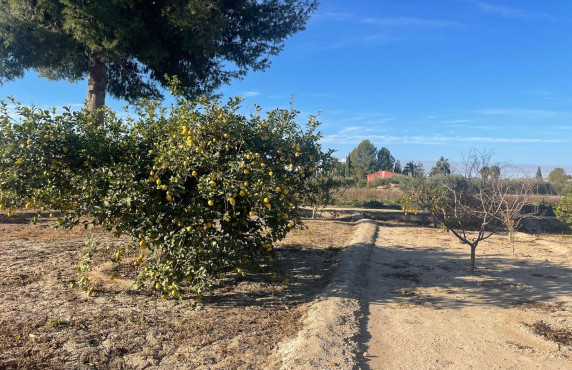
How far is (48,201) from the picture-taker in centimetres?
403

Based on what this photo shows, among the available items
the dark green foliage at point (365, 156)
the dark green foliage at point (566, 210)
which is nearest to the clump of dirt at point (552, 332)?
the dark green foliage at point (566, 210)

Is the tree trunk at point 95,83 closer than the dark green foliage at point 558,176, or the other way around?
the tree trunk at point 95,83

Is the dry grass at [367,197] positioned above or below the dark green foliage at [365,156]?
below

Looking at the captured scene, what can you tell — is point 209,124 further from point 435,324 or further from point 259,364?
point 435,324

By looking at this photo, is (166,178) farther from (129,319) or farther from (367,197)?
(367,197)

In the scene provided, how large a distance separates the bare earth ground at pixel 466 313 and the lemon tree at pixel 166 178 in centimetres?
168

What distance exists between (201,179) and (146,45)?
5602 mm

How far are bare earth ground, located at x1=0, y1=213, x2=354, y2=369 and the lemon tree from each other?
15.5 inches

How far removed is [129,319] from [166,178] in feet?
4.80

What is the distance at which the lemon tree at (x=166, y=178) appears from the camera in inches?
151

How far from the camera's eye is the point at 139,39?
26.2 feet

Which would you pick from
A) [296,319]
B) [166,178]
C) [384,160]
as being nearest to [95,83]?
[166,178]

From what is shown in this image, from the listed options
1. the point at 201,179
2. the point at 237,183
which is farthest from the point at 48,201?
the point at 237,183

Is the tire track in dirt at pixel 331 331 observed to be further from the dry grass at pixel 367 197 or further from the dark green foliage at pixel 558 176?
the dark green foliage at pixel 558 176
